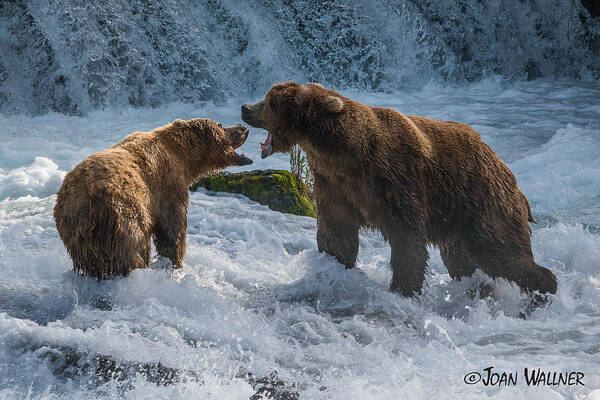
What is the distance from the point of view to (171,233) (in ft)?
16.0

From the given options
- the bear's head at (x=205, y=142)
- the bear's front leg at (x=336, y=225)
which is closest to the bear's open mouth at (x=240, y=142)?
the bear's head at (x=205, y=142)

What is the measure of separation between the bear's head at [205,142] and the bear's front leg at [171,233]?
0.62 meters

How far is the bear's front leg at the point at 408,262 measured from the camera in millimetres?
4453

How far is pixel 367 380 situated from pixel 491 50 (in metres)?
16.4

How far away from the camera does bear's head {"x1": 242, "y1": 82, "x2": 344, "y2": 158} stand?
14.9ft

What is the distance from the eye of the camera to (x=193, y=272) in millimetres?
5211

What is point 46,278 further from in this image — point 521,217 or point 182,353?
point 521,217

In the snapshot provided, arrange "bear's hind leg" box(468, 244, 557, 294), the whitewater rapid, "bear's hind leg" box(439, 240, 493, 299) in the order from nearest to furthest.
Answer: the whitewater rapid → "bear's hind leg" box(468, 244, 557, 294) → "bear's hind leg" box(439, 240, 493, 299)

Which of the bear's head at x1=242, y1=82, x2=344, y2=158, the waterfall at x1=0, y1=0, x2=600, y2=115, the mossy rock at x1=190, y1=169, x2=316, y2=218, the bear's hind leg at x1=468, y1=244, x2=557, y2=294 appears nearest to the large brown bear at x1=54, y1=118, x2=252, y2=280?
the bear's head at x1=242, y1=82, x2=344, y2=158

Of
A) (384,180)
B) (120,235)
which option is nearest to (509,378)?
(384,180)

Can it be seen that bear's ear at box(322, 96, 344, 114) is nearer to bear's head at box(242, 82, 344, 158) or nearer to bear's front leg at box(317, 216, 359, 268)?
bear's head at box(242, 82, 344, 158)

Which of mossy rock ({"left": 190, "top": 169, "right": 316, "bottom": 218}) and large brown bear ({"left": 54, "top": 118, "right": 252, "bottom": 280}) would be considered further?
mossy rock ({"left": 190, "top": 169, "right": 316, "bottom": 218})

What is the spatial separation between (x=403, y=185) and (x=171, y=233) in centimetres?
183

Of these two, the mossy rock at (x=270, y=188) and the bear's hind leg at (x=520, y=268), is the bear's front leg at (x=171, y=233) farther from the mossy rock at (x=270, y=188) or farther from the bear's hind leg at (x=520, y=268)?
the mossy rock at (x=270, y=188)
